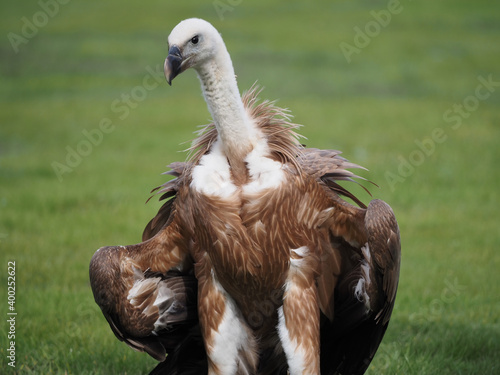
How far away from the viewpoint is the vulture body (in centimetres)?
436

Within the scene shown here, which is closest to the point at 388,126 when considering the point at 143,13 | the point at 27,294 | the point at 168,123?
the point at 168,123

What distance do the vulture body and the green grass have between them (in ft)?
3.43

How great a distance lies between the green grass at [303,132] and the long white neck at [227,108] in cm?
205

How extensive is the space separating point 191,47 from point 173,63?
161 mm

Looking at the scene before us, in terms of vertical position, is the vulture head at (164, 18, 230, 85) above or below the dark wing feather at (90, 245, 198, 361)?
above

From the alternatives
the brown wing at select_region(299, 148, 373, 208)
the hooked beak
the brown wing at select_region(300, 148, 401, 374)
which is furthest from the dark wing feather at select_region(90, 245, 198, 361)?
the hooked beak

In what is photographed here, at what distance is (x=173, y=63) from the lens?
4062 millimetres

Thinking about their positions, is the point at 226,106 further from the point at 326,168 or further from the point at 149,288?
the point at 149,288

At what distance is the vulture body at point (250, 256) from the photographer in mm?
4355

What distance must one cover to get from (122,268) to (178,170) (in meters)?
0.70

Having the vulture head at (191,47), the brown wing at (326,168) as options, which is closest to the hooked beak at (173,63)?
the vulture head at (191,47)

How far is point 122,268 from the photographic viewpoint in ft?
15.3

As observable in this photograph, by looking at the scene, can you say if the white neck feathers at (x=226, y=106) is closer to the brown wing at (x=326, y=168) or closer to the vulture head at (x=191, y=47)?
the vulture head at (x=191, y=47)

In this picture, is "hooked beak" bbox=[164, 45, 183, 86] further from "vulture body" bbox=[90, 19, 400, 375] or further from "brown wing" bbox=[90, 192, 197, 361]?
"brown wing" bbox=[90, 192, 197, 361]
